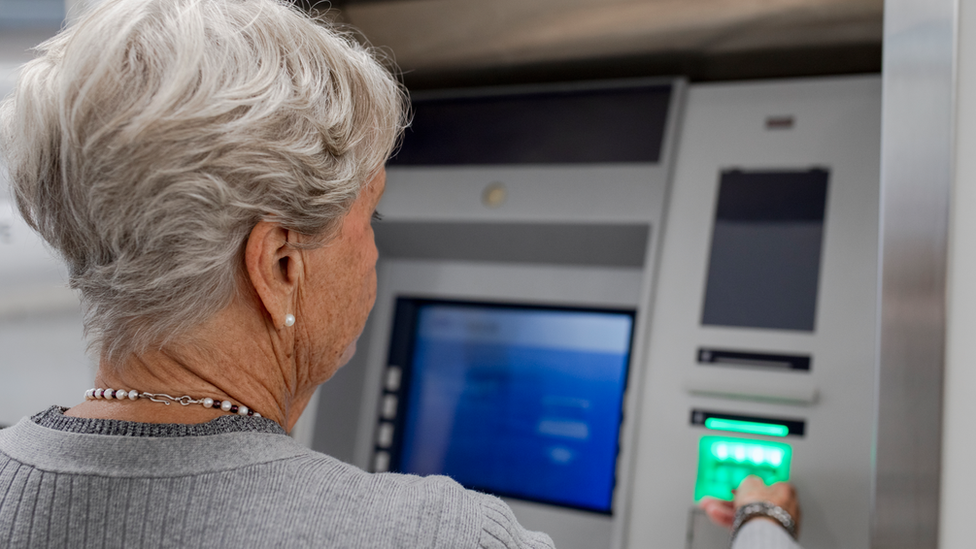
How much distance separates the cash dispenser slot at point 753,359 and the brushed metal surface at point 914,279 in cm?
46

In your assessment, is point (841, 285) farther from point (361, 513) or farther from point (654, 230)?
point (361, 513)

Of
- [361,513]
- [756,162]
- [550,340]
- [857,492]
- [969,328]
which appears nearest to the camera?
[361,513]

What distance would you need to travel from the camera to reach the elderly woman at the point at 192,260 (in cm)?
69

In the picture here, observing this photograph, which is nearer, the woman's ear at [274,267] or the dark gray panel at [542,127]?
the woman's ear at [274,267]

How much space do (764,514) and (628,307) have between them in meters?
0.68

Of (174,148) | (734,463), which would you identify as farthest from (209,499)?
(734,463)

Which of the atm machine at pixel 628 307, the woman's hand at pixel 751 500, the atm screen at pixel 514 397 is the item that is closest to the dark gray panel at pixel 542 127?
the atm machine at pixel 628 307

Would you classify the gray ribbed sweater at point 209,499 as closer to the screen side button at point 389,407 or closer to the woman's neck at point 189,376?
the woman's neck at point 189,376

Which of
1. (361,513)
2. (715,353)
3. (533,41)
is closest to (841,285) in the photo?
(715,353)

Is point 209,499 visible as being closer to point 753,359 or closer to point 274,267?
point 274,267

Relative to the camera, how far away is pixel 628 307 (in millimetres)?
1816

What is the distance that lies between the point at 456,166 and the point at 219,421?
48.5 inches

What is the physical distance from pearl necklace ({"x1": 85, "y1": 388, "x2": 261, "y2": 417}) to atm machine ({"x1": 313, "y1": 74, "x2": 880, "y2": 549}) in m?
0.89

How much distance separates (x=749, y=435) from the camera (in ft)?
4.72
